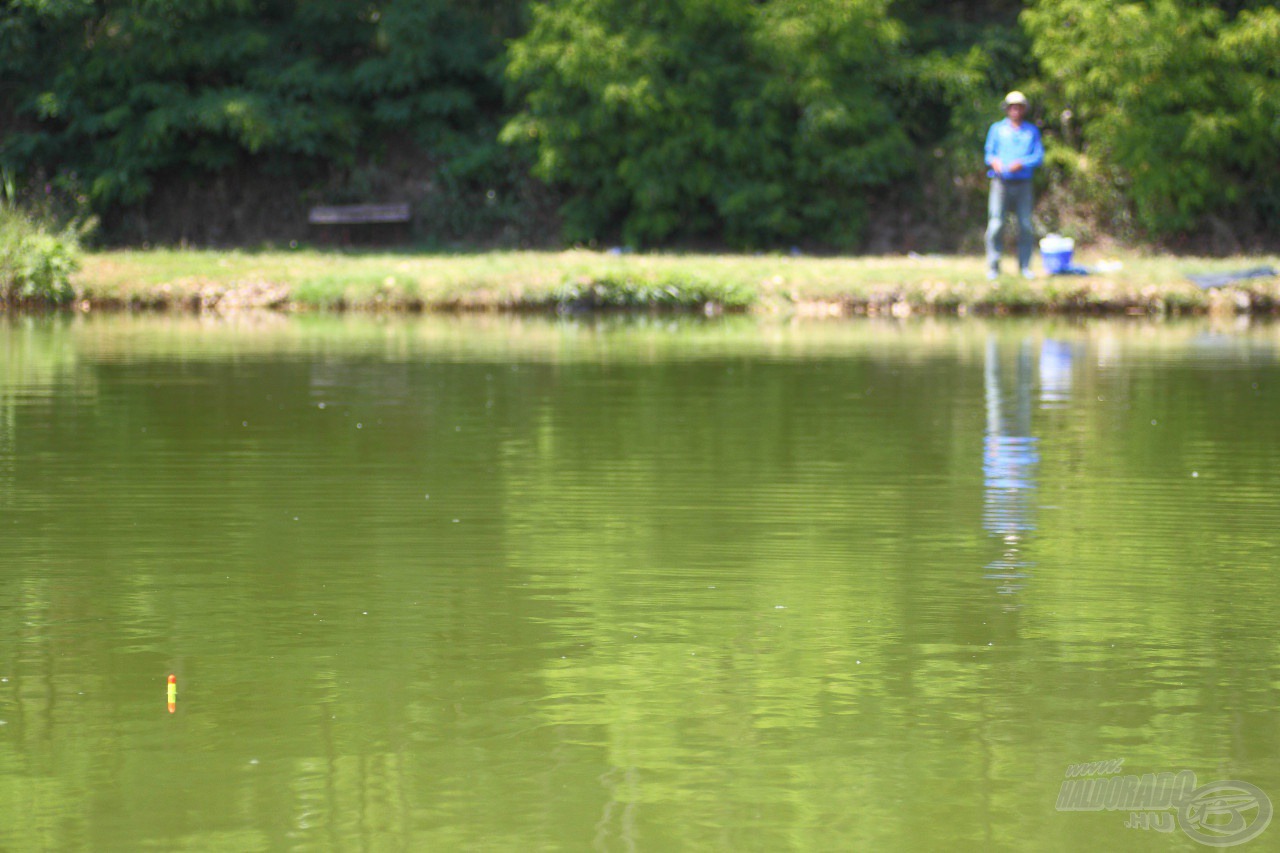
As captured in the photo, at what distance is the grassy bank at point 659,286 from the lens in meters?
22.6

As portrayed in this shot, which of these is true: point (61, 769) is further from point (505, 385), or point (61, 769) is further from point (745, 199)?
point (745, 199)

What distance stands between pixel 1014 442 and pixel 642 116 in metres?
19.3

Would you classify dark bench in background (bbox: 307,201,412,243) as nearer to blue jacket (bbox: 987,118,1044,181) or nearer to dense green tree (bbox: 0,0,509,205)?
dense green tree (bbox: 0,0,509,205)

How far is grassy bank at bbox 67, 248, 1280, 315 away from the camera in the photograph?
22.6m

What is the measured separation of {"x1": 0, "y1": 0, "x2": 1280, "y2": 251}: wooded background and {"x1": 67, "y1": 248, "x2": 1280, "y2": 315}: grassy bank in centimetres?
465

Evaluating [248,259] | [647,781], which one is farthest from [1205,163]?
[647,781]

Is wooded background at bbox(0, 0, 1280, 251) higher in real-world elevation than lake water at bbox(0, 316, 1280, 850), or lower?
higher

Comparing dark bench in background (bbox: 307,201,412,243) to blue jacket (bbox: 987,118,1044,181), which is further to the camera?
dark bench in background (bbox: 307,201,412,243)

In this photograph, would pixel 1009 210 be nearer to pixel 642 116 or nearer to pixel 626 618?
pixel 642 116

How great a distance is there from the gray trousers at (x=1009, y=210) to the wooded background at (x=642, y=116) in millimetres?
6025

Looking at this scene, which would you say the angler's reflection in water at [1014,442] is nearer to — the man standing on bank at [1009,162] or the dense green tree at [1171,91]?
the man standing on bank at [1009,162]

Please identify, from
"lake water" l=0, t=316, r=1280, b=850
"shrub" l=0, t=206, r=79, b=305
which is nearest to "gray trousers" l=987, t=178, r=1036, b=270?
"lake water" l=0, t=316, r=1280, b=850

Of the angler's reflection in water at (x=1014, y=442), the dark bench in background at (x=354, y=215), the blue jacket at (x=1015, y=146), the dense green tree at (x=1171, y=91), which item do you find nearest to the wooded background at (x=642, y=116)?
the dense green tree at (x=1171, y=91)

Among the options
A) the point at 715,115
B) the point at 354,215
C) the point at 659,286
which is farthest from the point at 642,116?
the point at 659,286
